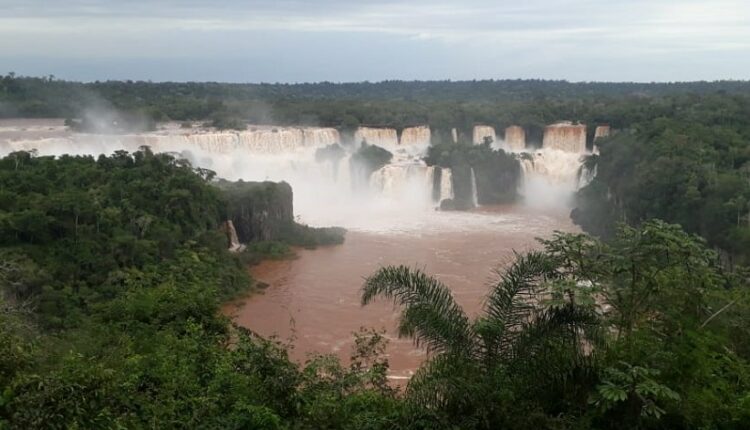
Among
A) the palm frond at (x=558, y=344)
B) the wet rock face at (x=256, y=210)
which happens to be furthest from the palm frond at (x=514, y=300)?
the wet rock face at (x=256, y=210)

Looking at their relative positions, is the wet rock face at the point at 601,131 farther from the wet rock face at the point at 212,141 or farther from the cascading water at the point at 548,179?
the wet rock face at the point at 212,141

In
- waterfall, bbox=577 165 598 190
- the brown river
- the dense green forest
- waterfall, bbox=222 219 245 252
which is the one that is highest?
the dense green forest

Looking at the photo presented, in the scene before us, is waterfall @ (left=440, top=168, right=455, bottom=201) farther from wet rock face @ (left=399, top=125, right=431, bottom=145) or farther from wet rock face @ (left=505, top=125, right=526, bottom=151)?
wet rock face @ (left=505, top=125, right=526, bottom=151)

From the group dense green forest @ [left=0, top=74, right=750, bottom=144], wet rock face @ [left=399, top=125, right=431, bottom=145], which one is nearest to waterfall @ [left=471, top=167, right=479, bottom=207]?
wet rock face @ [left=399, top=125, right=431, bottom=145]

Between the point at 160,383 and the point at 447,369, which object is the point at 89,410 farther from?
the point at 447,369

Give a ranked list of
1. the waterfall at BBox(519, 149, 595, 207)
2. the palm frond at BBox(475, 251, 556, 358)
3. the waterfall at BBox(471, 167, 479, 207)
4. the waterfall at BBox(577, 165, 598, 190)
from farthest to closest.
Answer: the waterfall at BBox(519, 149, 595, 207) → the waterfall at BBox(471, 167, 479, 207) → the waterfall at BBox(577, 165, 598, 190) → the palm frond at BBox(475, 251, 556, 358)

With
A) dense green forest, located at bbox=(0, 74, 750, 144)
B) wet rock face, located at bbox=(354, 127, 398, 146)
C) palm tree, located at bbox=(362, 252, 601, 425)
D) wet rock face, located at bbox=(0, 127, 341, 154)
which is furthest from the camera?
dense green forest, located at bbox=(0, 74, 750, 144)
